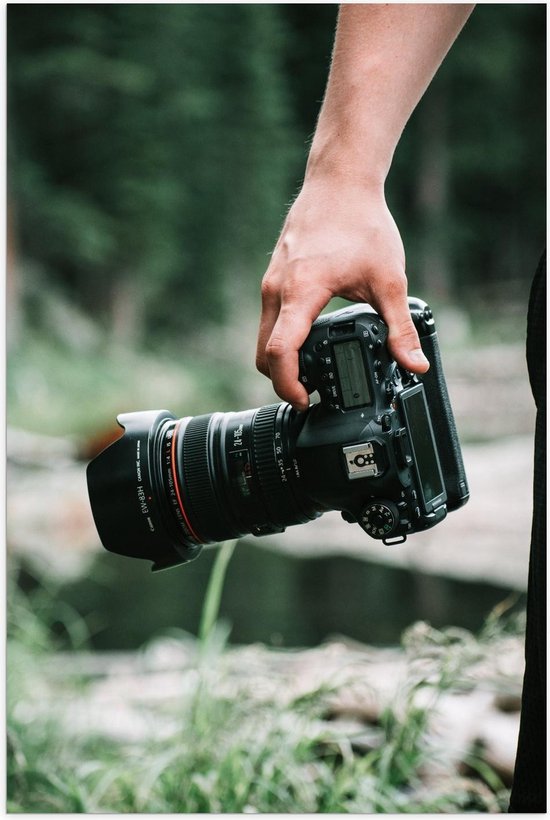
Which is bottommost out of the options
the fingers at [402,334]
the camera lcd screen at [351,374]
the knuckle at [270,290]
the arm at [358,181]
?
the camera lcd screen at [351,374]

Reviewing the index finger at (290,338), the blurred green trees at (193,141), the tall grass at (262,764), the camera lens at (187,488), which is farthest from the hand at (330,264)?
the blurred green trees at (193,141)

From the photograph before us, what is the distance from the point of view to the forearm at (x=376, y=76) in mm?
956

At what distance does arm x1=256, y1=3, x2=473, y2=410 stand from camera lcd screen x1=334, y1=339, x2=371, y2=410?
8 cm

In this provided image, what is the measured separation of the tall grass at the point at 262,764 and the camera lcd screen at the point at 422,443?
18.0 inches

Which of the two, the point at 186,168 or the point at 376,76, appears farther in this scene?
the point at 186,168

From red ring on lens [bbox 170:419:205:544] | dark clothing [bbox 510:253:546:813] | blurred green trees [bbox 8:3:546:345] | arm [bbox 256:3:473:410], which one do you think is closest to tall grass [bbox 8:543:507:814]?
red ring on lens [bbox 170:419:205:544]

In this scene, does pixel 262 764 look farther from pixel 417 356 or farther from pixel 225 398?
pixel 225 398

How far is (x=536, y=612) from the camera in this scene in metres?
0.89

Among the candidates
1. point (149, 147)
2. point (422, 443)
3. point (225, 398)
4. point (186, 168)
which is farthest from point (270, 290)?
point (186, 168)

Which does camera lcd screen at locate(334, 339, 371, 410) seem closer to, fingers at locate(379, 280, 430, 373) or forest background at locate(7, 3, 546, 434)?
fingers at locate(379, 280, 430, 373)

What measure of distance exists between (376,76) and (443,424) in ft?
1.52

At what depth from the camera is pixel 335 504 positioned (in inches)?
45.0

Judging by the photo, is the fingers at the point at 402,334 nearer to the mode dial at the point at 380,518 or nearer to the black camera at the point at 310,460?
the black camera at the point at 310,460

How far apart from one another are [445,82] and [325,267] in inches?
614
